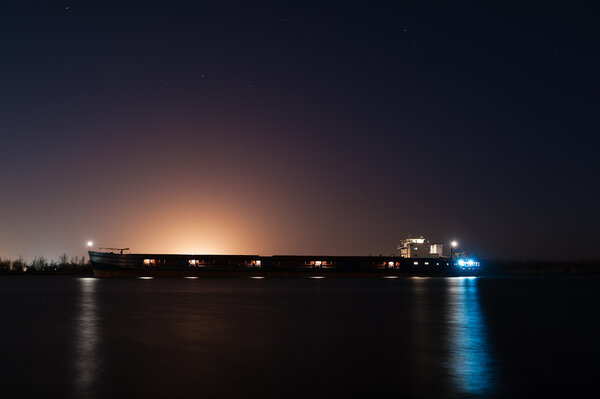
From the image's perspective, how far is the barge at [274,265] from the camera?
13175 centimetres

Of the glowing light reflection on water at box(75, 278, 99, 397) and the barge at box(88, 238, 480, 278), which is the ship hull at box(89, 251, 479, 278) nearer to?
the barge at box(88, 238, 480, 278)

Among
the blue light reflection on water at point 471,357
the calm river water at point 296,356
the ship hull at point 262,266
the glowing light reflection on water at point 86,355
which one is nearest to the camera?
the calm river water at point 296,356

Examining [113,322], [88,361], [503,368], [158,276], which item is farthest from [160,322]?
[158,276]

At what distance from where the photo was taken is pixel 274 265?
139500 mm

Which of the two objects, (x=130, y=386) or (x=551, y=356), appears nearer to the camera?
(x=130, y=386)

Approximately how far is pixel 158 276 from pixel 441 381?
122m

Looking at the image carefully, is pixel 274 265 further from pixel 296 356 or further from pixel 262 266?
pixel 296 356

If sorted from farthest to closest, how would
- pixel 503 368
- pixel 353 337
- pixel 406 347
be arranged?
pixel 353 337 < pixel 406 347 < pixel 503 368

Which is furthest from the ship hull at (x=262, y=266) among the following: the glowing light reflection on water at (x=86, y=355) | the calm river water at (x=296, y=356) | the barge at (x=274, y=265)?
the glowing light reflection on water at (x=86, y=355)

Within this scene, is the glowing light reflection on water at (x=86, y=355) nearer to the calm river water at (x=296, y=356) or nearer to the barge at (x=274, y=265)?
the calm river water at (x=296, y=356)

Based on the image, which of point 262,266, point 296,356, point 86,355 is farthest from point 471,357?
point 262,266

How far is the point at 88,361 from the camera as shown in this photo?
58.5ft

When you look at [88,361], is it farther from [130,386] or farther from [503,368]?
[503,368]

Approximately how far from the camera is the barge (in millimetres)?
131750
